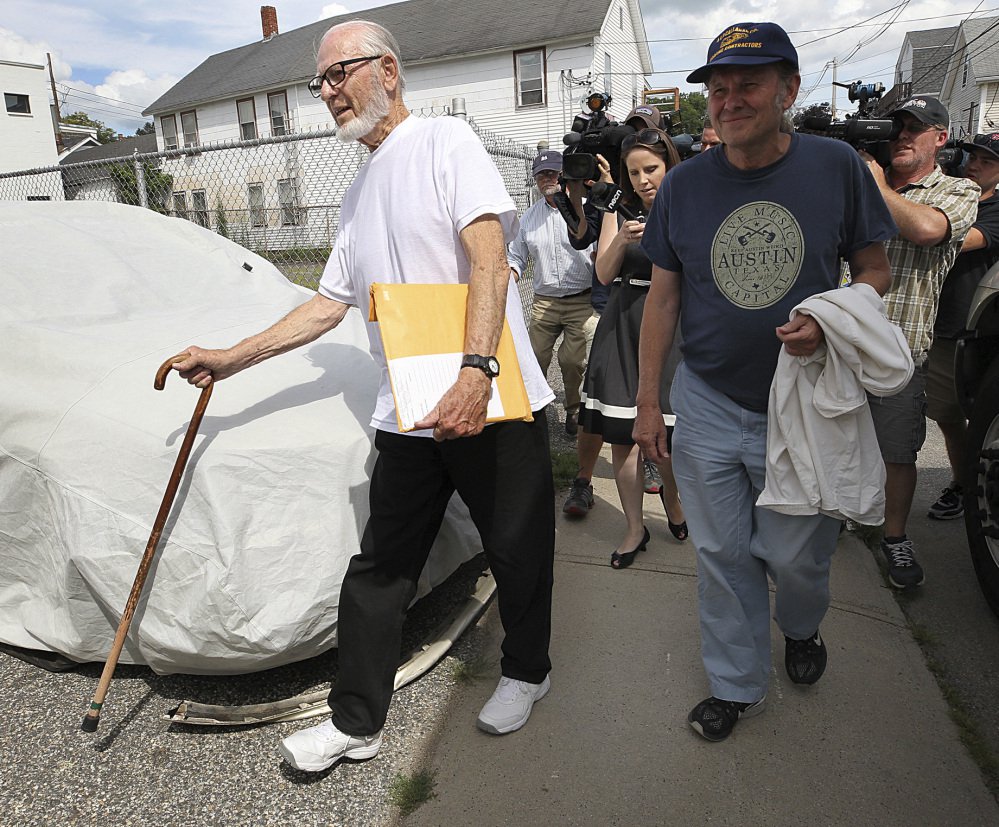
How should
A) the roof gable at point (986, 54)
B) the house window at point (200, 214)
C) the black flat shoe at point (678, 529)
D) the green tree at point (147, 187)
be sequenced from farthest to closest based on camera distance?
the roof gable at point (986, 54)
the green tree at point (147, 187)
the house window at point (200, 214)
the black flat shoe at point (678, 529)

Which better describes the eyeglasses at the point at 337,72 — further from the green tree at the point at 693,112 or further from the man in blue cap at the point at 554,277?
the green tree at the point at 693,112

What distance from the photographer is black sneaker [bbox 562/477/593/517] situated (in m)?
3.90

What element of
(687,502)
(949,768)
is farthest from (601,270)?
(949,768)

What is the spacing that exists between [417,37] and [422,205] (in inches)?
946

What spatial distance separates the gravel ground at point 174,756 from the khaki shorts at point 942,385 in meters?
2.67

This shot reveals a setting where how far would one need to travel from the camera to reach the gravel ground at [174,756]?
206cm

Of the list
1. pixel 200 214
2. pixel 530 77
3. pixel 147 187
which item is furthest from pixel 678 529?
pixel 530 77

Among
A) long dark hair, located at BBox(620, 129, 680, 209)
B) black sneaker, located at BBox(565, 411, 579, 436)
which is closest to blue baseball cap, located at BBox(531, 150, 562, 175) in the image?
black sneaker, located at BBox(565, 411, 579, 436)

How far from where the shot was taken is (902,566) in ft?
10.4

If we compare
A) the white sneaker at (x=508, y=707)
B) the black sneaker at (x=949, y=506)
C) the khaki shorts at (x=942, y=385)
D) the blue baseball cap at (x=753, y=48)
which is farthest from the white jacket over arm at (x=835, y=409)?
the black sneaker at (x=949, y=506)

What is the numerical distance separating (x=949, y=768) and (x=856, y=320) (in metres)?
1.33

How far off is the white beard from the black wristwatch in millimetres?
728

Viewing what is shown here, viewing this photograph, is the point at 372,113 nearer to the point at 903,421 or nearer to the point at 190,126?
the point at 903,421

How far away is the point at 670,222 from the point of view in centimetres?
217
